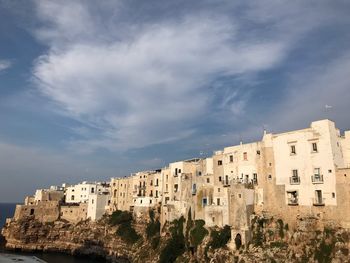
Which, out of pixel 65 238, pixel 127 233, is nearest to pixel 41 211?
pixel 65 238

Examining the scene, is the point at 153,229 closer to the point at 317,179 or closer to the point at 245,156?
the point at 245,156

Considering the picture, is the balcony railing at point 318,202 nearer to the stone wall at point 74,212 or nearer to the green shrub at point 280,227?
the green shrub at point 280,227

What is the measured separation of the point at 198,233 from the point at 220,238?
231 inches

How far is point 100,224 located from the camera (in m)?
90.4

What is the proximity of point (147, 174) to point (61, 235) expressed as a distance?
3081cm

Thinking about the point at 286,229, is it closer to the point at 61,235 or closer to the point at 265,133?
the point at 265,133

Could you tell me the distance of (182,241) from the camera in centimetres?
6247

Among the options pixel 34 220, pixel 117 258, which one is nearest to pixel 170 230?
pixel 117 258

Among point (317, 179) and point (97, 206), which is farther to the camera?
point (97, 206)

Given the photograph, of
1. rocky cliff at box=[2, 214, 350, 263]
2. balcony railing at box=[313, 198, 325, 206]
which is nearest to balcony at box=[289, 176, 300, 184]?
balcony railing at box=[313, 198, 325, 206]

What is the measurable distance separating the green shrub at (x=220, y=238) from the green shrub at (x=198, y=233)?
272cm

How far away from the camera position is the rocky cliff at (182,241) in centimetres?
4381

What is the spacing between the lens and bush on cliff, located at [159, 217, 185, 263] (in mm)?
60531

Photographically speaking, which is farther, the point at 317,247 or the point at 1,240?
the point at 1,240
